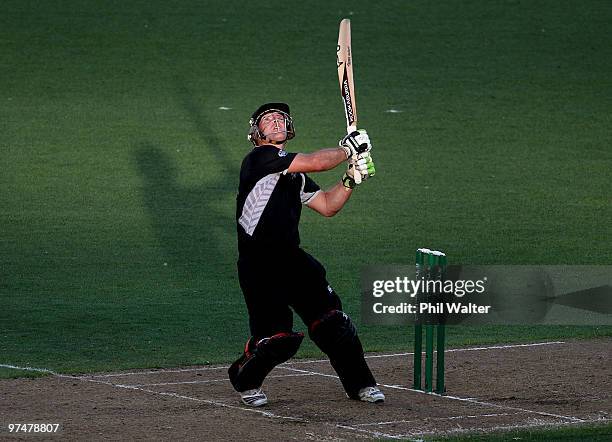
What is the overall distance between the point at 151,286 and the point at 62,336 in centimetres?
221

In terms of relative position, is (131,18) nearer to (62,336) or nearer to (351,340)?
(62,336)

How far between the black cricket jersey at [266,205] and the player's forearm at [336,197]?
32 centimetres

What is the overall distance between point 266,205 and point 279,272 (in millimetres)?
412

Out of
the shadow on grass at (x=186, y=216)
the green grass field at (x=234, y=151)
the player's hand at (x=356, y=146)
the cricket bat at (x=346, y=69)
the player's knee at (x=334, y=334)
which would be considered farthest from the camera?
the shadow on grass at (x=186, y=216)

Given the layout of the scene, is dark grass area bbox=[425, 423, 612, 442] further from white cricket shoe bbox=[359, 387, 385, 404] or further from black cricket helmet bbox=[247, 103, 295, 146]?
black cricket helmet bbox=[247, 103, 295, 146]

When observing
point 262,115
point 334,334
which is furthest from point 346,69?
point 334,334

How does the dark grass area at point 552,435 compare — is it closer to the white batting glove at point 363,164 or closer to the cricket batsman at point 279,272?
the cricket batsman at point 279,272

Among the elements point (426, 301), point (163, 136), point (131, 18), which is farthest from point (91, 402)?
point (131, 18)

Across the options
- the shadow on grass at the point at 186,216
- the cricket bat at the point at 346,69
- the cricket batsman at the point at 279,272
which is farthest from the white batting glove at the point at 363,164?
the shadow on grass at the point at 186,216

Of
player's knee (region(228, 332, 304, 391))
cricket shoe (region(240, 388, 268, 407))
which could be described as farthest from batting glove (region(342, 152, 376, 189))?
cricket shoe (region(240, 388, 268, 407))

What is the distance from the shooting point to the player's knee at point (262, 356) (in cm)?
873

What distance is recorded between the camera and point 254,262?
8828 mm

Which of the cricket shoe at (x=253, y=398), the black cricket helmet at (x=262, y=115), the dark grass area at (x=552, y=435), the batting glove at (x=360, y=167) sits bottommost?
the dark grass area at (x=552, y=435)

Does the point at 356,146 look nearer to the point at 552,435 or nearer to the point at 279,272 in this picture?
the point at 279,272
